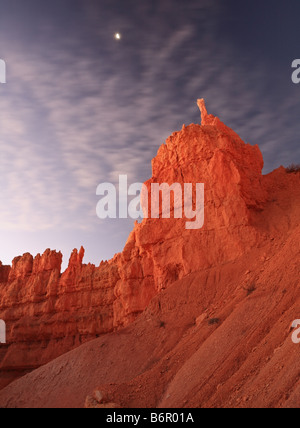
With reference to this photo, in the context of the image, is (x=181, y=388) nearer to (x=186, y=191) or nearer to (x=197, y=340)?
(x=197, y=340)

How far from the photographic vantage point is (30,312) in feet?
136

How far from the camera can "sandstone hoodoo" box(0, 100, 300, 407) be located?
42.5 ft

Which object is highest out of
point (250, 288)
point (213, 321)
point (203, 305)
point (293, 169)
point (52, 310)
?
point (293, 169)

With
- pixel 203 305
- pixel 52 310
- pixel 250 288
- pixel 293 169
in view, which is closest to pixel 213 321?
pixel 250 288

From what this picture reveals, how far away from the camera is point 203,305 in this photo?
20188mm

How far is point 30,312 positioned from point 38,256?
7258 millimetres

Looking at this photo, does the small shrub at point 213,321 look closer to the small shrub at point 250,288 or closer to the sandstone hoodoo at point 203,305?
the sandstone hoodoo at point 203,305

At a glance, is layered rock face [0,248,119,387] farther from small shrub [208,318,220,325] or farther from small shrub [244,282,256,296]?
small shrub [244,282,256,296]

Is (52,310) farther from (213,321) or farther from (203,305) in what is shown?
(213,321)

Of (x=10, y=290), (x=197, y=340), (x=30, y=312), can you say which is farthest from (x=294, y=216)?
(x=10, y=290)

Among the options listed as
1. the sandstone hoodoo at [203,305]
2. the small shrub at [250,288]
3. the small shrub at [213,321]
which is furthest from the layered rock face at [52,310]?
the small shrub at [250,288]

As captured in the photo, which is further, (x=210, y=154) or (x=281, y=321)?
(x=210, y=154)

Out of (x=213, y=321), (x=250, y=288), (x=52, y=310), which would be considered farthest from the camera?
(x=52, y=310)

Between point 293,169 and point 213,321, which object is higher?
point 293,169
